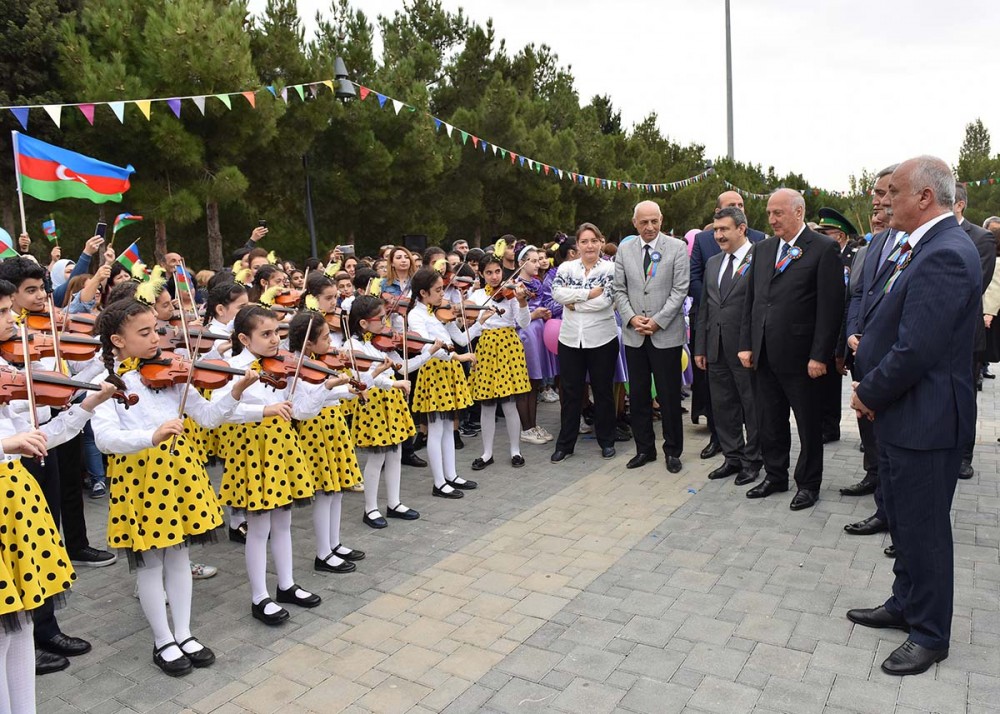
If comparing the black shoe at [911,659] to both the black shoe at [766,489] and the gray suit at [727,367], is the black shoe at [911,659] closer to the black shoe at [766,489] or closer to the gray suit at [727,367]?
the black shoe at [766,489]

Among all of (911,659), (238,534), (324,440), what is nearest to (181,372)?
(324,440)

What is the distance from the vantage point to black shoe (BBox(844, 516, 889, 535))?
4613 mm

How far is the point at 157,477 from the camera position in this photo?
3.28 m

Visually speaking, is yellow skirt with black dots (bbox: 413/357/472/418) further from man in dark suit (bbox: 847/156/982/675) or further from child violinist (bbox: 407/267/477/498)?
man in dark suit (bbox: 847/156/982/675)

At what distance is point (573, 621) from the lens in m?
3.69

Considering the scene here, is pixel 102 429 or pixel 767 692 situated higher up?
pixel 102 429

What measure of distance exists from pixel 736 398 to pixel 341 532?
335 cm

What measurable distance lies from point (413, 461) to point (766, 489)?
310cm

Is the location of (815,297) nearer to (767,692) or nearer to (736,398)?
(736,398)

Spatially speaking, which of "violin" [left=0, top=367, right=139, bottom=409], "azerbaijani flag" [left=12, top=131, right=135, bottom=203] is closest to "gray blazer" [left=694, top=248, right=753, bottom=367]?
"violin" [left=0, top=367, right=139, bottom=409]

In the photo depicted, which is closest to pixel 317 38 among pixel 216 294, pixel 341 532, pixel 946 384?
pixel 216 294

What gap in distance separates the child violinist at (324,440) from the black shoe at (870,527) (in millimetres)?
3099

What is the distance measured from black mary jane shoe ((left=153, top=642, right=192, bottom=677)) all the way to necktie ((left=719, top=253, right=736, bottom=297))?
4484 millimetres

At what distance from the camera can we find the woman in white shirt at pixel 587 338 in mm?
6570
